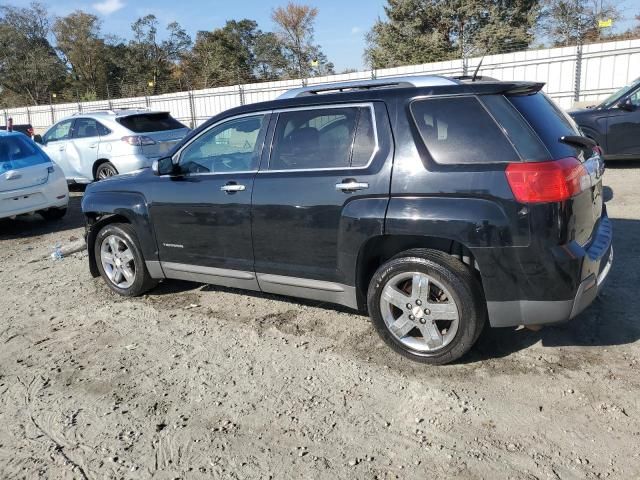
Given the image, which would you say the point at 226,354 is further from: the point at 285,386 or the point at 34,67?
the point at 34,67

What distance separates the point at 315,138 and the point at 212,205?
1.05 m

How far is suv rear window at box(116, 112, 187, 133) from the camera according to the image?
10.4 meters

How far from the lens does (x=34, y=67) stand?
56406 millimetres

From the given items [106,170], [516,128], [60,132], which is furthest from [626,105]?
[60,132]

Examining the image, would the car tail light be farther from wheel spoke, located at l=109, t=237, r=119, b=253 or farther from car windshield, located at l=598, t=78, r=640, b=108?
car windshield, located at l=598, t=78, r=640, b=108

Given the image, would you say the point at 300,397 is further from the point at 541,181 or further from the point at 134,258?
the point at 134,258

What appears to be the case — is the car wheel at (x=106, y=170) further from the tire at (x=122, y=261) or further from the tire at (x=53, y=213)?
the tire at (x=122, y=261)

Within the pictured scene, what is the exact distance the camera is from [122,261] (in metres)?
5.26

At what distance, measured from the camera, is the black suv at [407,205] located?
3188 mm

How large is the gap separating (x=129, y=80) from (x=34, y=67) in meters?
10.2

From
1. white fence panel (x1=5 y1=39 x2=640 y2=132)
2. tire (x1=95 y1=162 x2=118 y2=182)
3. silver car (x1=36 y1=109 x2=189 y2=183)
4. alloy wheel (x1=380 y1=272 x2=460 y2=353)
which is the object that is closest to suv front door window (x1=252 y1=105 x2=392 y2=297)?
alloy wheel (x1=380 y1=272 x2=460 y2=353)

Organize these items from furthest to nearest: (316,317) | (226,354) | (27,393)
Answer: (316,317) → (226,354) → (27,393)

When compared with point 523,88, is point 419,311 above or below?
below

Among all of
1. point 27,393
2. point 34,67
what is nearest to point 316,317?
point 27,393
